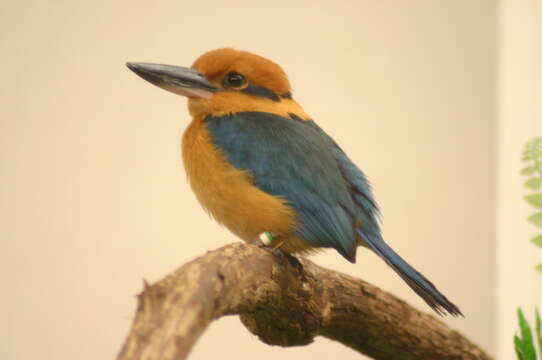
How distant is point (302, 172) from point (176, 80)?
393 millimetres

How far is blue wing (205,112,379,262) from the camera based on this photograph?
1.27m

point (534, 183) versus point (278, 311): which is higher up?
point (534, 183)

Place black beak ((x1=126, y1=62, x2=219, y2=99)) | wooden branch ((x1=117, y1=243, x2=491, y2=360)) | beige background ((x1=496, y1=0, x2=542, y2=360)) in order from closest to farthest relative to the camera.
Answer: wooden branch ((x1=117, y1=243, x2=491, y2=360)) → black beak ((x1=126, y1=62, x2=219, y2=99)) → beige background ((x1=496, y1=0, x2=542, y2=360))

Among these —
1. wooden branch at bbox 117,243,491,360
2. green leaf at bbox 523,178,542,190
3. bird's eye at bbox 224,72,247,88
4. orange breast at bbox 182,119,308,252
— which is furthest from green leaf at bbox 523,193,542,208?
bird's eye at bbox 224,72,247,88

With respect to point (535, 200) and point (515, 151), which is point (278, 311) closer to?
point (535, 200)

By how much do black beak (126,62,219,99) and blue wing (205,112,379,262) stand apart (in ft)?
0.26

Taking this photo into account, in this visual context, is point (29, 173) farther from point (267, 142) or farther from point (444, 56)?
point (444, 56)

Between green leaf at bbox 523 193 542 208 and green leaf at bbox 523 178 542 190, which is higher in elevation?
green leaf at bbox 523 178 542 190

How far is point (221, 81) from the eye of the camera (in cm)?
149

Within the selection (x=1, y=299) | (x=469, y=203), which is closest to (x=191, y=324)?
(x=1, y=299)

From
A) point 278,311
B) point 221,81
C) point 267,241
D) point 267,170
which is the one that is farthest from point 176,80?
point 278,311

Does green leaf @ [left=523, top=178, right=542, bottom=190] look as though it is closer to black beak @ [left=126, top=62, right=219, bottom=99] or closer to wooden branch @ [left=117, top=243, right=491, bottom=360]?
wooden branch @ [left=117, top=243, right=491, bottom=360]

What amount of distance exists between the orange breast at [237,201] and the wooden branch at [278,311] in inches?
3.1

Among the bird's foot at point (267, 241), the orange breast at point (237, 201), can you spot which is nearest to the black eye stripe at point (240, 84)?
the orange breast at point (237, 201)
